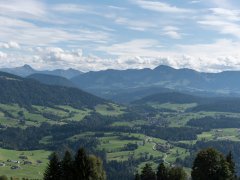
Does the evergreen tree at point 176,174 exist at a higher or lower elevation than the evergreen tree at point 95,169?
lower

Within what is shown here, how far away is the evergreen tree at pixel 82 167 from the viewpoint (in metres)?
89.7

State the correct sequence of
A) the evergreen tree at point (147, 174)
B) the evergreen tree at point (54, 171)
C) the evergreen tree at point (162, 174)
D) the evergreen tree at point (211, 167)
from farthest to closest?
the evergreen tree at point (147, 174), the evergreen tree at point (162, 174), the evergreen tree at point (211, 167), the evergreen tree at point (54, 171)

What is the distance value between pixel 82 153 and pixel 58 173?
898 centimetres

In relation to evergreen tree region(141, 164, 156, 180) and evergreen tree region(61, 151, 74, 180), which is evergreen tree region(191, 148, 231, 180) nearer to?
evergreen tree region(141, 164, 156, 180)

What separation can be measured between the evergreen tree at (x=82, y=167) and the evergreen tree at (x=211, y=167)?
25333mm

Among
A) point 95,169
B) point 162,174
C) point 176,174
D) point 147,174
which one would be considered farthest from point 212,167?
point 95,169


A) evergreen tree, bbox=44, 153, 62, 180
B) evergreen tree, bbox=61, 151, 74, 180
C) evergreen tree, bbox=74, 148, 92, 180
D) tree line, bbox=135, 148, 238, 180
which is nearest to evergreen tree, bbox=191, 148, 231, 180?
tree line, bbox=135, 148, 238, 180

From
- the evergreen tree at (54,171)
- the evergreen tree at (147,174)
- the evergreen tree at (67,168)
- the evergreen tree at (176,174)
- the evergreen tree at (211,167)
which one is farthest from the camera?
the evergreen tree at (147,174)

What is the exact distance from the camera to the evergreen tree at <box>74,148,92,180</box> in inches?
3531

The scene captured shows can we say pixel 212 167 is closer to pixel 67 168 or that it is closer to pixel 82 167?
pixel 82 167

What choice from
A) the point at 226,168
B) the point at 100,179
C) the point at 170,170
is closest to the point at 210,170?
the point at 226,168

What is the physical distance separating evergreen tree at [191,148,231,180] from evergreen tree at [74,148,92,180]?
25333 mm

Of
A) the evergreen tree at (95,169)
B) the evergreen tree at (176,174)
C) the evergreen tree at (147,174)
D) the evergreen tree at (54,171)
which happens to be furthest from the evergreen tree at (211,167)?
the evergreen tree at (54,171)

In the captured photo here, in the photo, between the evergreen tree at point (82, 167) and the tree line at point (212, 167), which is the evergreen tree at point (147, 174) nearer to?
the tree line at point (212, 167)
